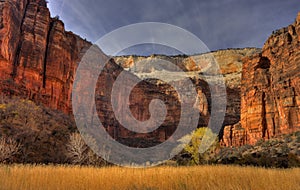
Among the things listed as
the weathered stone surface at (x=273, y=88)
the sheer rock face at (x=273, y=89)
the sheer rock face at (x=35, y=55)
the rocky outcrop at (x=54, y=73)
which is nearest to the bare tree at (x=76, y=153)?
the rocky outcrop at (x=54, y=73)

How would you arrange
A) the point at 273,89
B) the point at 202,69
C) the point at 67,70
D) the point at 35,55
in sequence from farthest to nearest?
the point at 202,69
the point at 67,70
the point at 35,55
the point at 273,89

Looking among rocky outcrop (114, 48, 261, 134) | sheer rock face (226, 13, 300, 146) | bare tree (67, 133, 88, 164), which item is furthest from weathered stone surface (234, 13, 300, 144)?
bare tree (67, 133, 88, 164)

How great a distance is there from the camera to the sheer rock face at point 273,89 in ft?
Answer: 120

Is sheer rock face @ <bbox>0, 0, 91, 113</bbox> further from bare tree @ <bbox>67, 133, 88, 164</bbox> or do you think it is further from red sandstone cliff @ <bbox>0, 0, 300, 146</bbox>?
bare tree @ <bbox>67, 133, 88, 164</bbox>

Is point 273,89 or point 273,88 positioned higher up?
point 273,88

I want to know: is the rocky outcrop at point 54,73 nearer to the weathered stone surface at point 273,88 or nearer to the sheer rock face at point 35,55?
the sheer rock face at point 35,55

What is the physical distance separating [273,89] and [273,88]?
0.59 ft

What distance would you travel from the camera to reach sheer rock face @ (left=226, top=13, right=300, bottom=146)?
120 ft

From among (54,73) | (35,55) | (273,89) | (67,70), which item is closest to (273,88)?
(273,89)

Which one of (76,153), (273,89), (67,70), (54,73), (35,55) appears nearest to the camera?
(76,153)

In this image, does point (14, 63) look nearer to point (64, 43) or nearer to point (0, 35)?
point (0, 35)

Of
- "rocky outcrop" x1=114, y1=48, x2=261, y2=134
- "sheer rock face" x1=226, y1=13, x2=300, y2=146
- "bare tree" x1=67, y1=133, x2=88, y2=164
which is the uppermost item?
"rocky outcrop" x1=114, y1=48, x2=261, y2=134

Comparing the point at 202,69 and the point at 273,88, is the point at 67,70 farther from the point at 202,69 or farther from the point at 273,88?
the point at 202,69

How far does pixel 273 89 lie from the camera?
41.6 m
